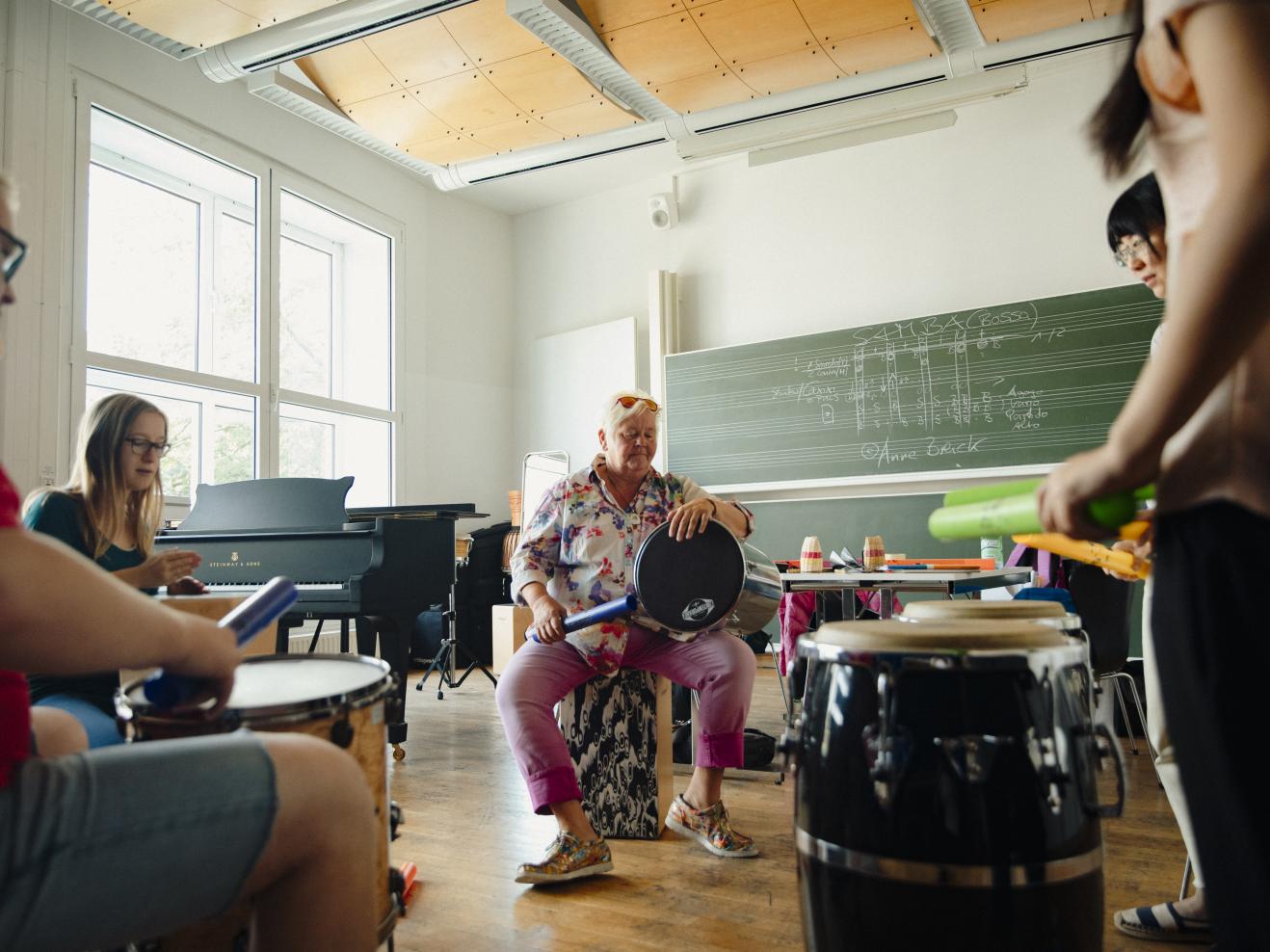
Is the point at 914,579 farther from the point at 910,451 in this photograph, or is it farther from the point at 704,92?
the point at 910,451

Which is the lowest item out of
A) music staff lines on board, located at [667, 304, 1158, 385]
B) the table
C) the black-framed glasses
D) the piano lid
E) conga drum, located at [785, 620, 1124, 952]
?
conga drum, located at [785, 620, 1124, 952]

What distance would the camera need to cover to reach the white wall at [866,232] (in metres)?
5.10

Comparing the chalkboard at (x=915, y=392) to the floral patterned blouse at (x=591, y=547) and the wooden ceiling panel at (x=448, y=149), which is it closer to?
the wooden ceiling panel at (x=448, y=149)

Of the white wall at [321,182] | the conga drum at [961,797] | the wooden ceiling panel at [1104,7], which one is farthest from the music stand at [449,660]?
the wooden ceiling panel at [1104,7]

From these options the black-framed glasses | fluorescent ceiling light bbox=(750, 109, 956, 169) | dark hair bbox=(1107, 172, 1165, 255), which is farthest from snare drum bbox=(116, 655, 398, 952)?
fluorescent ceiling light bbox=(750, 109, 956, 169)

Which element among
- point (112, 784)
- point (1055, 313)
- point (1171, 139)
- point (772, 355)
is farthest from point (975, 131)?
point (112, 784)

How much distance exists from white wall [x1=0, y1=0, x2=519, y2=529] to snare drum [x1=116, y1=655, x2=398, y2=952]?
11.1ft

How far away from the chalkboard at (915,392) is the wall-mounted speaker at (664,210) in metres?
1.06

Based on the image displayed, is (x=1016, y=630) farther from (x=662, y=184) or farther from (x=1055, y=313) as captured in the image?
(x=662, y=184)

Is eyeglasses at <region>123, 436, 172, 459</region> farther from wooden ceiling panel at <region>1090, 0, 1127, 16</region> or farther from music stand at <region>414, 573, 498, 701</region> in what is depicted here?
wooden ceiling panel at <region>1090, 0, 1127, 16</region>

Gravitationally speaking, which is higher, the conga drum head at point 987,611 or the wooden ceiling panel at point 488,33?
the wooden ceiling panel at point 488,33

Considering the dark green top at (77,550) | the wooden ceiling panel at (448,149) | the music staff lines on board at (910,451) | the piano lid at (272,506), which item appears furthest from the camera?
the music staff lines on board at (910,451)

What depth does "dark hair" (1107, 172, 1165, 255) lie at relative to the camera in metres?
1.49

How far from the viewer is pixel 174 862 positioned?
0.71 m
